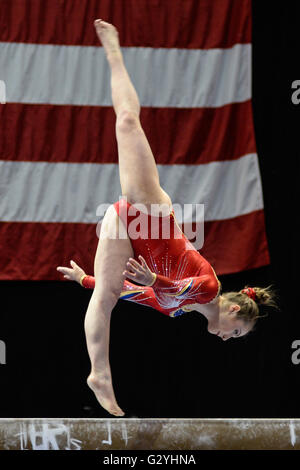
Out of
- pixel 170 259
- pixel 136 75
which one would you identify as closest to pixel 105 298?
pixel 170 259

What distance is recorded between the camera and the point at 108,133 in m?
4.94

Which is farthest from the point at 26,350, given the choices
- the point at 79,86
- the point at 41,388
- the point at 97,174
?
the point at 79,86

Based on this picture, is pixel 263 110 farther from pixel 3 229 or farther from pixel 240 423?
pixel 240 423

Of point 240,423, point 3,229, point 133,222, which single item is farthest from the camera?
point 3,229

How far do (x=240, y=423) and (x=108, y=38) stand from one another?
2.12 m


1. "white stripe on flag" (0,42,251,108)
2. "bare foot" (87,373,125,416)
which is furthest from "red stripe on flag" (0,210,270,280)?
"bare foot" (87,373,125,416)

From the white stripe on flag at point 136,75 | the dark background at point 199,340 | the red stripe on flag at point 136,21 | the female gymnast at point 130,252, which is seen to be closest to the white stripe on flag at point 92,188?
the dark background at point 199,340

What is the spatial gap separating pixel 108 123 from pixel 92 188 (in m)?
0.51

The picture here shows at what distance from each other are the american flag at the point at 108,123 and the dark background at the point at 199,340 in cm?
20

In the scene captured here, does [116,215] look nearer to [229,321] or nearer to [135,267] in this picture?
[135,267]

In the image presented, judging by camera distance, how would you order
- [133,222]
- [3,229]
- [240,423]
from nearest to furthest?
[133,222] → [240,423] → [3,229]

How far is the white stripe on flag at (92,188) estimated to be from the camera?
4.87 meters

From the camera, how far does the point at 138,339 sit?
199 inches

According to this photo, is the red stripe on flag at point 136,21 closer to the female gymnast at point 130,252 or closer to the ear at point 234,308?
the female gymnast at point 130,252
